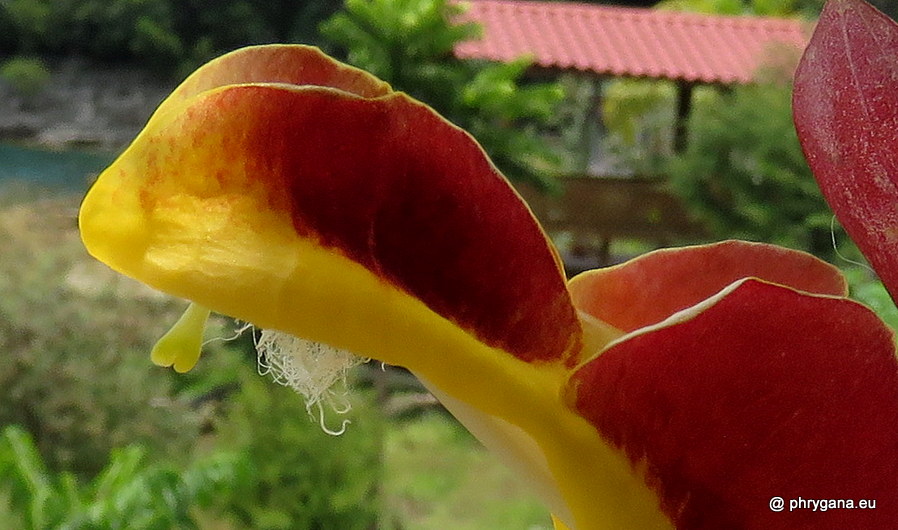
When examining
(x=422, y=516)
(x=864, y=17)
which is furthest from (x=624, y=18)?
(x=864, y=17)

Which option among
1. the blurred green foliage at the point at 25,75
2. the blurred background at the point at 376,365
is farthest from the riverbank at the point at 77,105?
Result: the blurred background at the point at 376,365

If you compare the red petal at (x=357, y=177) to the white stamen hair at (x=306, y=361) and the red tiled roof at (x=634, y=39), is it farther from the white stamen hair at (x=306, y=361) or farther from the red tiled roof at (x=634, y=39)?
the red tiled roof at (x=634, y=39)

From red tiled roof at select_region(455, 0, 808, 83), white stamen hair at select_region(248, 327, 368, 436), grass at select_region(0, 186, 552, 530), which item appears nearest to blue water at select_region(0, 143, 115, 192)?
grass at select_region(0, 186, 552, 530)

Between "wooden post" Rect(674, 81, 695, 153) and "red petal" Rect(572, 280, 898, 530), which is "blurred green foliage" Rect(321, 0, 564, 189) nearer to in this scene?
"wooden post" Rect(674, 81, 695, 153)

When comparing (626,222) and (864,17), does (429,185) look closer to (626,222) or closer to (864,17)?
(864,17)

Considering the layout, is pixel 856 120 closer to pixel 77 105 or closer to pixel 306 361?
pixel 306 361

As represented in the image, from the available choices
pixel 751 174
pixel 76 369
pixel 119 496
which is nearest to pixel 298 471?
pixel 119 496
